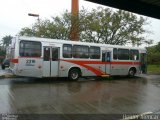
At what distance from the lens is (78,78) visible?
67.3 feet

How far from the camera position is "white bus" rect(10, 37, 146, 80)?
17578mm

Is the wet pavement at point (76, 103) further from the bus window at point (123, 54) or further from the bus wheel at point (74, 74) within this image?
the bus window at point (123, 54)

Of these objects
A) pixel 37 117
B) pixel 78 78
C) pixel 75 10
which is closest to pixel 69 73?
→ pixel 78 78

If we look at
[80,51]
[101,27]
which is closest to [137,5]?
[80,51]

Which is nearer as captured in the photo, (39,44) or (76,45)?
(39,44)

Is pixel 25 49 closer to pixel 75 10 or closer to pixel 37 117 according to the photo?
pixel 37 117

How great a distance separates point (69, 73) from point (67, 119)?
11.5 metres

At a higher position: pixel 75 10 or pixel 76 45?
pixel 75 10

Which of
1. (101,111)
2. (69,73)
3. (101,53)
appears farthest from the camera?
(101,53)

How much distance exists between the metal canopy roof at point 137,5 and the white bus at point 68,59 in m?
9.50

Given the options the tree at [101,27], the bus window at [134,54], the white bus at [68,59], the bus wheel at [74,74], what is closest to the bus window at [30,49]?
the white bus at [68,59]

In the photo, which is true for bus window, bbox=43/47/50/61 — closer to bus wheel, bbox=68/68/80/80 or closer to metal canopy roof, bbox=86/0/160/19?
bus wheel, bbox=68/68/80/80

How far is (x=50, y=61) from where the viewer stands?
Answer: 61.1 ft

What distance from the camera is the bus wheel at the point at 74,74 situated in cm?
1980
